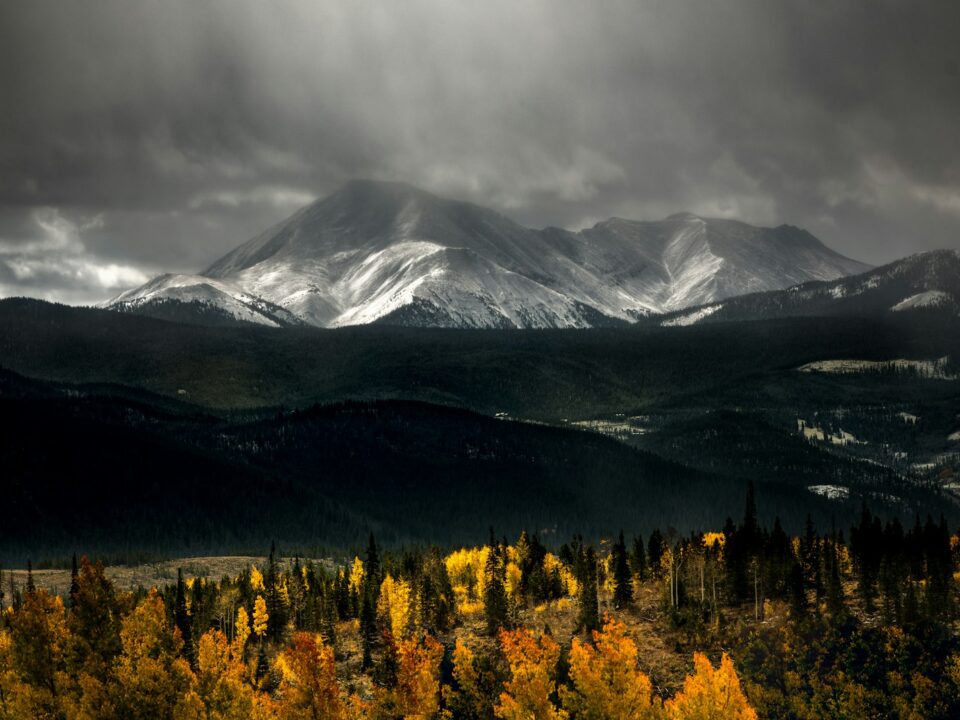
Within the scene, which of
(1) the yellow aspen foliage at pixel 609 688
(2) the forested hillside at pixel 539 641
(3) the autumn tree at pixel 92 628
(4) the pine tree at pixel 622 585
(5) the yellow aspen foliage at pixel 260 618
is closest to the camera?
(3) the autumn tree at pixel 92 628

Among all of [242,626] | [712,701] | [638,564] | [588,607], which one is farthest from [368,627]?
[712,701]

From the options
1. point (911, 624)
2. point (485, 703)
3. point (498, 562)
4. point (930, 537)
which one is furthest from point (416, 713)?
point (498, 562)

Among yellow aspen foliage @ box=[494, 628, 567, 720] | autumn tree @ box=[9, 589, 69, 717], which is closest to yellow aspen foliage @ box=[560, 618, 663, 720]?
yellow aspen foliage @ box=[494, 628, 567, 720]

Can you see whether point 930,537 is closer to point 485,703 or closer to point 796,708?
point 796,708

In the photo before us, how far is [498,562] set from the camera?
18075cm

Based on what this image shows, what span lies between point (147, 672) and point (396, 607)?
95.0 meters

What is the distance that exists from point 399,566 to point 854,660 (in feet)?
322

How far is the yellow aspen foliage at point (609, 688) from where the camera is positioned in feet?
303

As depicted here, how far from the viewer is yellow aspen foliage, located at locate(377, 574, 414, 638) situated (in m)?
160

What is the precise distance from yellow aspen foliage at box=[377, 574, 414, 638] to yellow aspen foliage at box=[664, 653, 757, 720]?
68904 mm

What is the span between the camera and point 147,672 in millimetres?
70625

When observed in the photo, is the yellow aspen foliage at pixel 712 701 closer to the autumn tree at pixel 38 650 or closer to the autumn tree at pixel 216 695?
the autumn tree at pixel 216 695

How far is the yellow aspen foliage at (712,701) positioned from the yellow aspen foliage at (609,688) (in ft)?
7.47

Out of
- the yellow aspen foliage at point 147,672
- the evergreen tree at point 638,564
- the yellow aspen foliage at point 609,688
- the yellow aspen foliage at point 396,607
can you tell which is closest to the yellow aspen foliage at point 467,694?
the yellow aspen foliage at point 609,688
